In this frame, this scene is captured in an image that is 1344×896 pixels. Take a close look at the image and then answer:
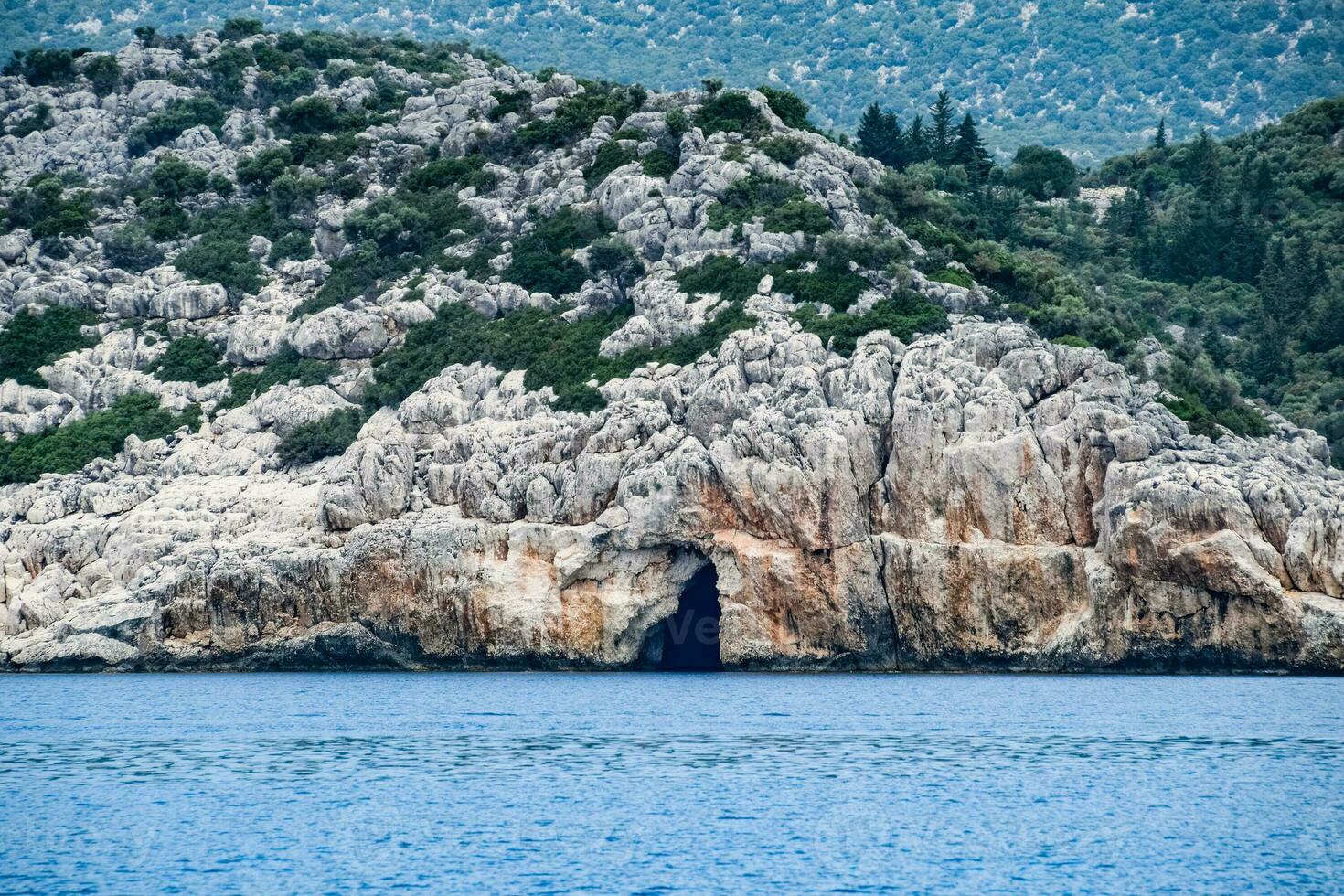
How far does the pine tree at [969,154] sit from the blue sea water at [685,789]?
71.2m

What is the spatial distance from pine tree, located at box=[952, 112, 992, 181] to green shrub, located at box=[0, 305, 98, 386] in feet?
213

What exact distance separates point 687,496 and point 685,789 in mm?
26874

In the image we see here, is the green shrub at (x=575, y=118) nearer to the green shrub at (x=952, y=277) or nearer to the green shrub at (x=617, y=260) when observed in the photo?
the green shrub at (x=617, y=260)

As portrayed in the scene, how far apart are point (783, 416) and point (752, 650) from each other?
9010 millimetres

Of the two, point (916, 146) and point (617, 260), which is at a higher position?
point (916, 146)

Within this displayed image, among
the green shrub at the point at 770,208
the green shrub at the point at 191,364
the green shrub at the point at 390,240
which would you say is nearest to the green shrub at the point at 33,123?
the green shrub at the point at 390,240

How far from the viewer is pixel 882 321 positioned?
238 ft

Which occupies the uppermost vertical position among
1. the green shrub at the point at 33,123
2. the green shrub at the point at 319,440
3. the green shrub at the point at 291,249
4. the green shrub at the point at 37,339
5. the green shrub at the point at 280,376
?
the green shrub at the point at 33,123

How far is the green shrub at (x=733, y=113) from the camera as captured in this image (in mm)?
91875

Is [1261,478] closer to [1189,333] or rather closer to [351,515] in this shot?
[351,515]

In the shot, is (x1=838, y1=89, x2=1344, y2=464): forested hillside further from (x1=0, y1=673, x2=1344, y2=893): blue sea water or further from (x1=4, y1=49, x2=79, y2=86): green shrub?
(x1=4, y1=49, x2=79, y2=86): green shrub

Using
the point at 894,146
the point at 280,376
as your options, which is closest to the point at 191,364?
the point at 280,376

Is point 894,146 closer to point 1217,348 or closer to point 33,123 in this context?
point 1217,348

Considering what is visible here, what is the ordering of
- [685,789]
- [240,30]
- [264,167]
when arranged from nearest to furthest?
[685,789], [264,167], [240,30]
